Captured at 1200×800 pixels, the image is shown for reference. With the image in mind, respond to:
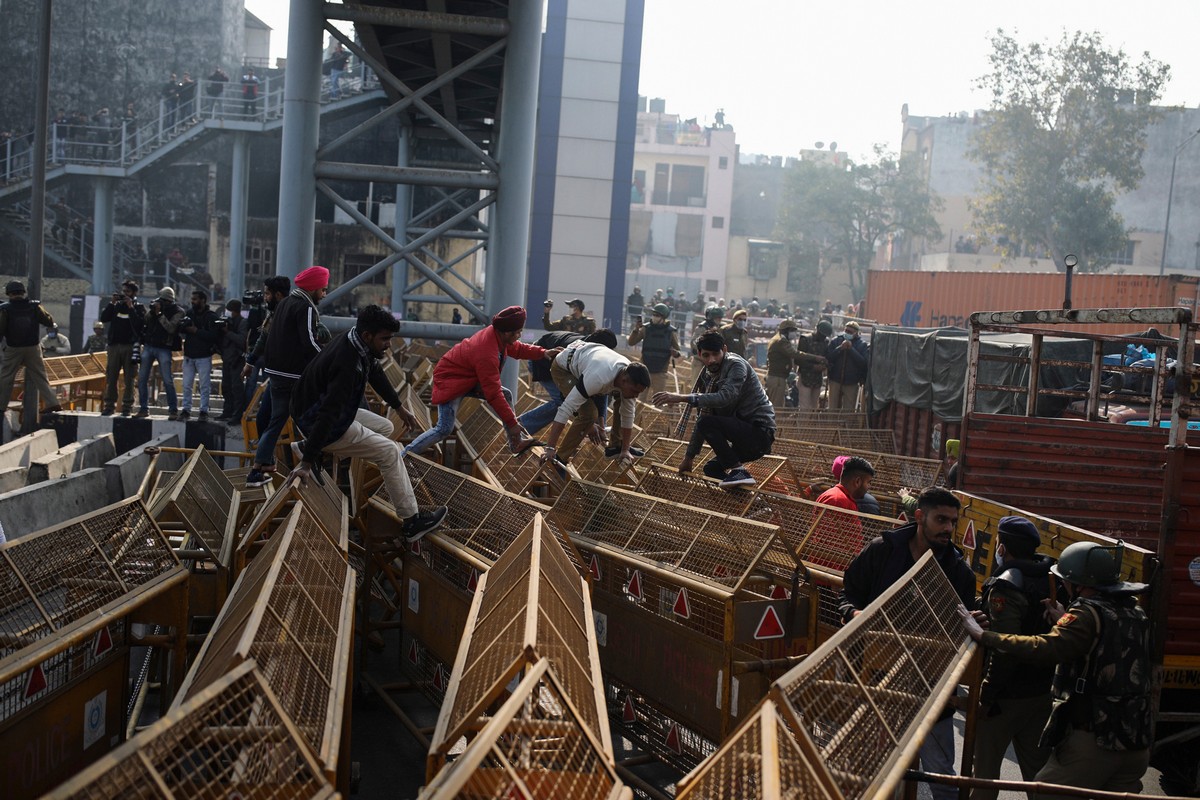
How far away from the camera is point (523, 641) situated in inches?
166

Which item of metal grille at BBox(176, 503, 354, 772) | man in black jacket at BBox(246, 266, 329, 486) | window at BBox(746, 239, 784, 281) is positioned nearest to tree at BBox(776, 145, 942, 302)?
window at BBox(746, 239, 784, 281)

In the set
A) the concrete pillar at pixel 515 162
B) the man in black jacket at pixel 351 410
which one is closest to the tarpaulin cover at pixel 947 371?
the concrete pillar at pixel 515 162

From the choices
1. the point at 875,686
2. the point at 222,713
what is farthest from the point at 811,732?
the point at 222,713

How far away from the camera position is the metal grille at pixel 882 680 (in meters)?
3.74

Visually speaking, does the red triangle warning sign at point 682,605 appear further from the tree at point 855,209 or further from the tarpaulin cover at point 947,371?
the tree at point 855,209

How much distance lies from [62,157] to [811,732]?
35559 millimetres

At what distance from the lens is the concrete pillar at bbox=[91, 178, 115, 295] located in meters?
31.9

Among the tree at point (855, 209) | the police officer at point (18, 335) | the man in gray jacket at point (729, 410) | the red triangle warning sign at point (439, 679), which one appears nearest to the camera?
the red triangle warning sign at point (439, 679)

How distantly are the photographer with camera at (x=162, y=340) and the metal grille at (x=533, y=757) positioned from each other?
38.6ft

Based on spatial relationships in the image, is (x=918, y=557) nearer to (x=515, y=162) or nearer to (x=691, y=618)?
(x=691, y=618)

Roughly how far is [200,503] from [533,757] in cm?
489

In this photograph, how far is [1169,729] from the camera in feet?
22.2

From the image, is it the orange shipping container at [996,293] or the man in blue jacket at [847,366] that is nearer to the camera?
the man in blue jacket at [847,366]

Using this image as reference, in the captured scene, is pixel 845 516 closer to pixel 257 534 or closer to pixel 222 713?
pixel 257 534
